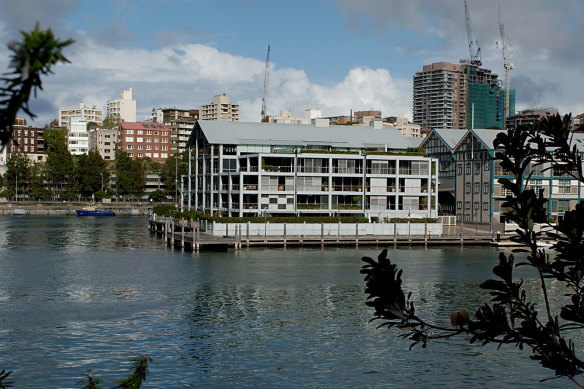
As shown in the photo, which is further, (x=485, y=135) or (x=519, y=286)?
(x=485, y=135)

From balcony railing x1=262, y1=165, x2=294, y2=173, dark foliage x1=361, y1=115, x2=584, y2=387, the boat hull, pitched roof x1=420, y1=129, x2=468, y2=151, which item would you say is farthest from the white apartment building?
the boat hull

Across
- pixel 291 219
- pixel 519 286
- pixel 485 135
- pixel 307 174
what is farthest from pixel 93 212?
pixel 519 286

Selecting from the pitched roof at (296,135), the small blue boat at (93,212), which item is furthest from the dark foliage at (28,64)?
the small blue boat at (93,212)

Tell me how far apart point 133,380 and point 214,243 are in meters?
76.0

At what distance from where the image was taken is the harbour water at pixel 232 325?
32.8m

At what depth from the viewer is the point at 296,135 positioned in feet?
345

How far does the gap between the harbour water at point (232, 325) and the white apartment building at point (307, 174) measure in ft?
66.8

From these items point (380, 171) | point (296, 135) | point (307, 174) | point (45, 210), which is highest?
point (296, 135)

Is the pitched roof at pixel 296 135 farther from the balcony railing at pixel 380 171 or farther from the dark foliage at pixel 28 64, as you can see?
the dark foliage at pixel 28 64

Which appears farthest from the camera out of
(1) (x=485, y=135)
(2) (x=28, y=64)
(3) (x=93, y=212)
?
(3) (x=93, y=212)

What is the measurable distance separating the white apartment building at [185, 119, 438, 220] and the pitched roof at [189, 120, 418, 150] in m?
0.15

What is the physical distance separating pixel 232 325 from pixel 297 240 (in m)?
45.5

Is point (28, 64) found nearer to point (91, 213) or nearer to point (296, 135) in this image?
point (296, 135)

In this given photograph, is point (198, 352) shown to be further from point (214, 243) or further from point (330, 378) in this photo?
point (214, 243)
